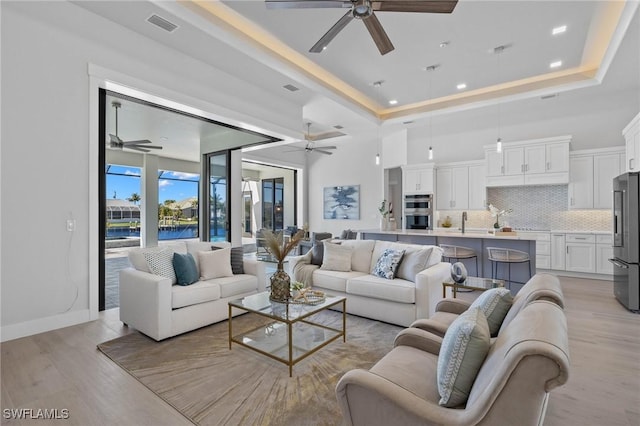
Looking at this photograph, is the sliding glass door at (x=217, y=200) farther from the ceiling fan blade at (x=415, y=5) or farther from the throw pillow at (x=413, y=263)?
the ceiling fan blade at (x=415, y=5)

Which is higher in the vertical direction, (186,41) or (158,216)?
(186,41)

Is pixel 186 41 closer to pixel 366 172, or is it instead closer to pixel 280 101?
pixel 280 101

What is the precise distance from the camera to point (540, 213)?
6.62 meters

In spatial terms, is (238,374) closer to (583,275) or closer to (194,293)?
(194,293)

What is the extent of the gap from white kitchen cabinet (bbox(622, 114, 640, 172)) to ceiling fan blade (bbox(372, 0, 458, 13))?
3.84 metres

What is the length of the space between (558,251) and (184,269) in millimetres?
6565

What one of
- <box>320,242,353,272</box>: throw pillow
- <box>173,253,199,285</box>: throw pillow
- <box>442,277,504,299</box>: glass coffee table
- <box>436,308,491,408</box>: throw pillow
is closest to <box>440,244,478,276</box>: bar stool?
<box>442,277,504,299</box>: glass coffee table

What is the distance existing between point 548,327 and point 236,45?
167 inches

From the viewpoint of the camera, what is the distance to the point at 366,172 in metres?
9.01

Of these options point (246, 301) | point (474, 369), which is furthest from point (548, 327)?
point (246, 301)

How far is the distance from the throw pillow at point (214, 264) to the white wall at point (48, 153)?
122cm

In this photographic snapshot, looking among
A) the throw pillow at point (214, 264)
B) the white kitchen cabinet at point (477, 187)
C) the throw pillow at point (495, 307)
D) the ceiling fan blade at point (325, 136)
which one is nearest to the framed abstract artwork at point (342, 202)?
the ceiling fan blade at point (325, 136)

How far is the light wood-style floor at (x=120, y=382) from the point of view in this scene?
1973 millimetres

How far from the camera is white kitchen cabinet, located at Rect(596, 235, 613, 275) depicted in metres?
5.51
